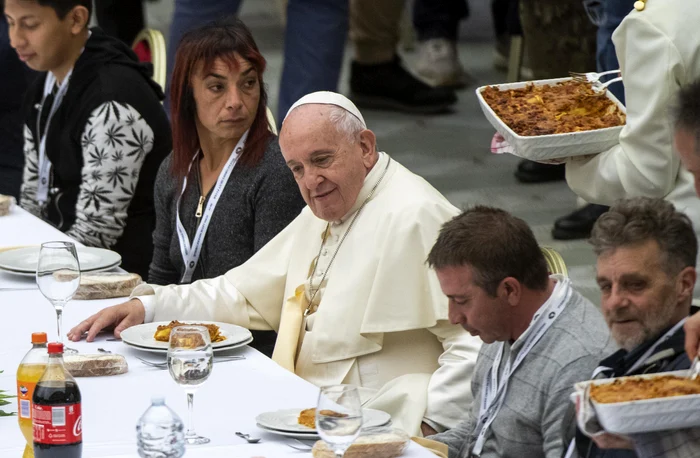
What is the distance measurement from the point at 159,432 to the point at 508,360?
982 mm

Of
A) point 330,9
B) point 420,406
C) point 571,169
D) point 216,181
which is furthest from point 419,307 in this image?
point 330,9

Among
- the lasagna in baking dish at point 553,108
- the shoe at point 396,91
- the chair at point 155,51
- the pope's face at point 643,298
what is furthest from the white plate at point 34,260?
the shoe at point 396,91

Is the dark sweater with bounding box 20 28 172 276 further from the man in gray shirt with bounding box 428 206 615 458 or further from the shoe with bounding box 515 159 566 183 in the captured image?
the shoe with bounding box 515 159 566 183

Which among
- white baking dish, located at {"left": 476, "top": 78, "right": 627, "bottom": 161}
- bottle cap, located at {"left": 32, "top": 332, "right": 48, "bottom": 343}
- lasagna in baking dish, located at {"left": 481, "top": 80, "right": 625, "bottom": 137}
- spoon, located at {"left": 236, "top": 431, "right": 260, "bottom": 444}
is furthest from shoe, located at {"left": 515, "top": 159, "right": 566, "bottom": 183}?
bottle cap, located at {"left": 32, "top": 332, "right": 48, "bottom": 343}

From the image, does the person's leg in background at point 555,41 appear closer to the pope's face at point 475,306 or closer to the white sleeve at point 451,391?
the white sleeve at point 451,391

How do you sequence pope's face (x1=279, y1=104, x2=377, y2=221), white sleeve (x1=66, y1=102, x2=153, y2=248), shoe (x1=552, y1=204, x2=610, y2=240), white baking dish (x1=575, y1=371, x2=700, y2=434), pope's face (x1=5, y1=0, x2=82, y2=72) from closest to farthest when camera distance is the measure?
white baking dish (x1=575, y1=371, x2=700, y2=434), pope's face (x1=279, y1=104, x2=377, y2=221), white sleeve (x1=66, y1=102, x2=153, y2=248), pope's face (x1=5, y1=0, x2=82, y2=72), shoe (x1=552, y1=204, x2=610, y2=240)

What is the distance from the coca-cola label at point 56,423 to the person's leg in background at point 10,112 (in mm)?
4080

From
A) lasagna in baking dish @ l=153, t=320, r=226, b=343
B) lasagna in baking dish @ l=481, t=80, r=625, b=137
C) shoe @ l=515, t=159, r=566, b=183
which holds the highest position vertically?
lasagna in baking dish @ l=481, t=80, r=625, b=137

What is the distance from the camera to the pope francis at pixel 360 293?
3.45m

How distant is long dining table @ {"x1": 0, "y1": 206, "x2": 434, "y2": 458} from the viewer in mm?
2650

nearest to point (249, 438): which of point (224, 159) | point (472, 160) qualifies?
point (224, 159)

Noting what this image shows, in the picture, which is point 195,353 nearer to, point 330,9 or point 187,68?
point 187,68

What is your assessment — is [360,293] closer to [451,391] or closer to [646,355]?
[451,391]

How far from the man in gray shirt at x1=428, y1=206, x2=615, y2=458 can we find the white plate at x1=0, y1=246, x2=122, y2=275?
1.46 m
